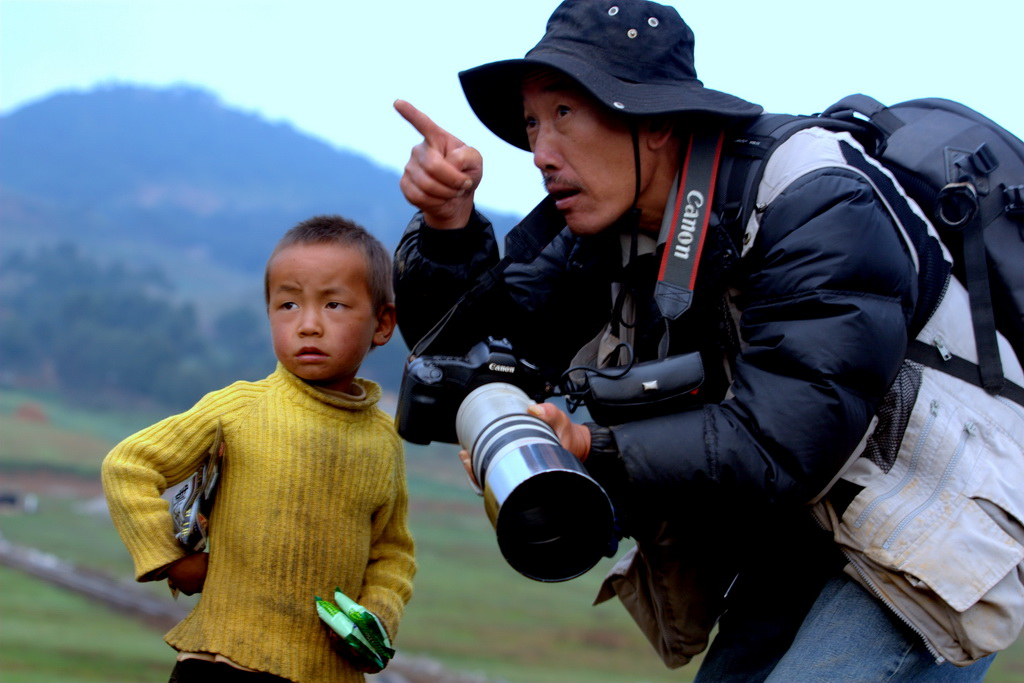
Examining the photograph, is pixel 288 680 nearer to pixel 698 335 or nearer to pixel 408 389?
Result: pixel 408 389

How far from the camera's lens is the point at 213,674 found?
8.67 ft

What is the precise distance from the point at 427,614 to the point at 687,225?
79.6 ft

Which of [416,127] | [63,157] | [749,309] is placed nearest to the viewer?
[749,309]

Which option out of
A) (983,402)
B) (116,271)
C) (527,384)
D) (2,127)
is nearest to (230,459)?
(527,384)

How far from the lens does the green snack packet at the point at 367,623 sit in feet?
8.70

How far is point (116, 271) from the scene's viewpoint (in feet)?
246

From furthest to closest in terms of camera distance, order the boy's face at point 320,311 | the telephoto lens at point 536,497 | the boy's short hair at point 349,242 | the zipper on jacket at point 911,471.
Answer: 1. the boy's short hair at point 349,242
2. the boy's face at point 320,311
3. the zipper on jacket at point 911,471
4. the telephoto lens at point 536,497

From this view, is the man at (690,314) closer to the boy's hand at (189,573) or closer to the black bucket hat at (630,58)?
the black bucket hat at (630,58)

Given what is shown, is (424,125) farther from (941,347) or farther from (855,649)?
(855,649)

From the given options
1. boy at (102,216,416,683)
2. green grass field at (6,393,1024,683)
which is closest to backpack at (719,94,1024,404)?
boy at (102,216,416,683)

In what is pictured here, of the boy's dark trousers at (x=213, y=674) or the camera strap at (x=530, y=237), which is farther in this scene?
the camera strap at (x=530, y=237)

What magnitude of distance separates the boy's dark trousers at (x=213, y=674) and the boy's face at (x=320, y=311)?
0.71m

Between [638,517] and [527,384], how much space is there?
0.58m

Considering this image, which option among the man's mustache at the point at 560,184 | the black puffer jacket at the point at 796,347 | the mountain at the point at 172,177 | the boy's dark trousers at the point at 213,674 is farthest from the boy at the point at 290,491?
the mountain at the point at 172,177
